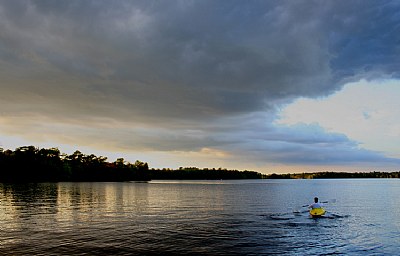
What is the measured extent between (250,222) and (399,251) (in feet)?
70.6

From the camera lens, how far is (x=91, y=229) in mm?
44562

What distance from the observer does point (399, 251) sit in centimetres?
3581

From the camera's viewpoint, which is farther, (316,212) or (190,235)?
(316,212)

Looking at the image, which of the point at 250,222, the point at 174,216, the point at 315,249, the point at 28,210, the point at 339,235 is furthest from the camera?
the point at 28,210

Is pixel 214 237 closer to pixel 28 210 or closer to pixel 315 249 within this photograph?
pixel 315 249

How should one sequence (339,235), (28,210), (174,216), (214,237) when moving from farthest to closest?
(28,210) < (174,216) < (339,235) < (214,237)

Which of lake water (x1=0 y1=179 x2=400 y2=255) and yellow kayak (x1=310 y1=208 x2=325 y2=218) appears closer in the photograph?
lake water (x1=0 y1=179 x2=400 y2=255)

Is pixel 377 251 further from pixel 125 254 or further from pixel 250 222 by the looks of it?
pixel 125 254

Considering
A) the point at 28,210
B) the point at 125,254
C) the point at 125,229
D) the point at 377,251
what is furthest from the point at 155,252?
the point at 28,210

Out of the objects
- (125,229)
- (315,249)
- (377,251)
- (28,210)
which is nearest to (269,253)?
(315,249)

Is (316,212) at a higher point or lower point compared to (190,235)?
lower

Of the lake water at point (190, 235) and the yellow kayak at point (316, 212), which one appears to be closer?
the lake water at point (190, 235)

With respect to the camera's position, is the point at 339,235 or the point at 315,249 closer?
the point at 315,249

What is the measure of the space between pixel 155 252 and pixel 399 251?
23.6 m
